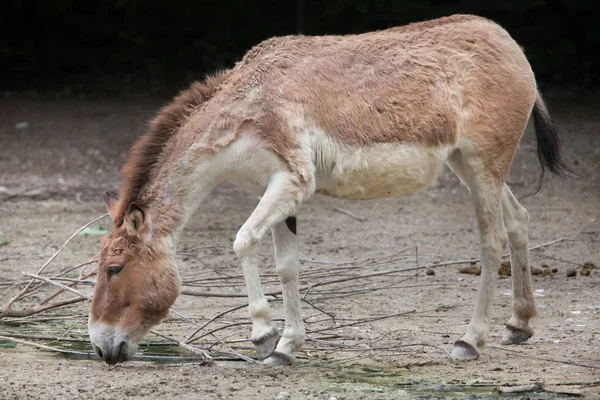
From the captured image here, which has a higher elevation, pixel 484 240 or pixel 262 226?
pixel 262 226

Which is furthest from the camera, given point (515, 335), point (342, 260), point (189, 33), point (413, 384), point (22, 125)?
point (189, 33)

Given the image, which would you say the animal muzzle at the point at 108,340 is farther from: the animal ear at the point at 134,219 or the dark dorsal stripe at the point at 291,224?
the dark dorsal stripe at the point at 291,224

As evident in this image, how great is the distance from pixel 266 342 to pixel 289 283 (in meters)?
0.45

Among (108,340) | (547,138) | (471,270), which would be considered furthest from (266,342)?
(471,270)

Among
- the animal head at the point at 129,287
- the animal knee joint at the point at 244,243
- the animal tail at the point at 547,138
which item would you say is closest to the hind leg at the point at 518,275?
the animal tail at the point at 547,138

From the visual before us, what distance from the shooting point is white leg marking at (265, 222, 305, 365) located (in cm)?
544

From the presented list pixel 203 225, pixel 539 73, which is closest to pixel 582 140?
pixel 539 73

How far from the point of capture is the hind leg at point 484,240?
5488 mm

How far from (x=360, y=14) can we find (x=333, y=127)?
967cm

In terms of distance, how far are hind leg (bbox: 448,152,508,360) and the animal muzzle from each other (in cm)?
189

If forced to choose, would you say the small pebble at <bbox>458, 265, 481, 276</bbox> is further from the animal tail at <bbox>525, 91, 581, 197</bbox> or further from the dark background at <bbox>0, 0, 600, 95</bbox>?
the dark background at <bbox>0, 0, 600, 95</bbox>

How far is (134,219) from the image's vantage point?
498 cm

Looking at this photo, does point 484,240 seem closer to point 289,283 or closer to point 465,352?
point 465,352

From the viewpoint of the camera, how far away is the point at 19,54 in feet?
52.9
